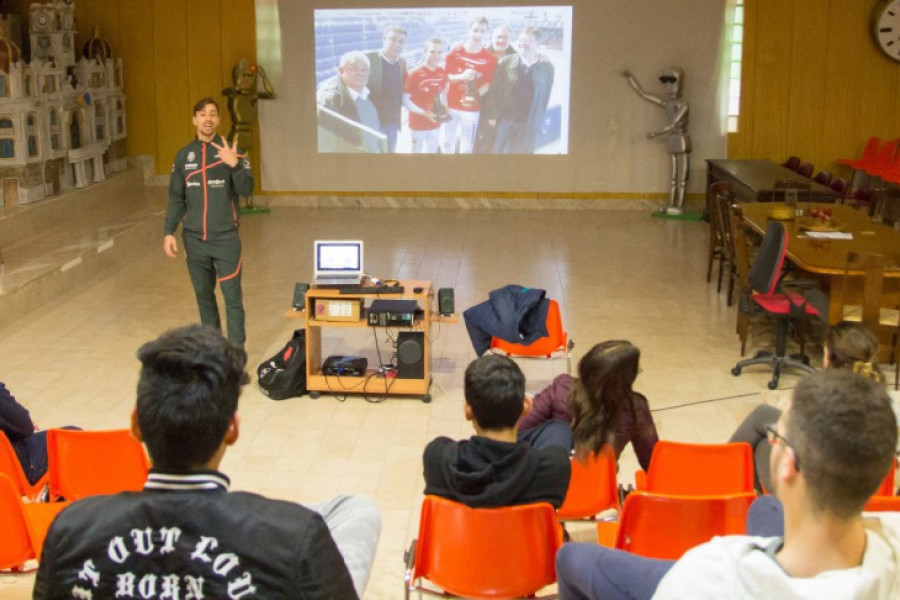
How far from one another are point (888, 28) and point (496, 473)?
447 inches

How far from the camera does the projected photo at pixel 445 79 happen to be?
13.1m

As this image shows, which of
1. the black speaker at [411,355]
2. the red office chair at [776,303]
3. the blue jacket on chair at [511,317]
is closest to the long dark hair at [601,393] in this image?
the blue jacket on chair at [511,317]

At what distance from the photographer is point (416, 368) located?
20.6ft

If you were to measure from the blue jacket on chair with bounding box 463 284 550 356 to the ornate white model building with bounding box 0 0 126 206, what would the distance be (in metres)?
5.99

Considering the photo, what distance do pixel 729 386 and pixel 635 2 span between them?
7.69 metres

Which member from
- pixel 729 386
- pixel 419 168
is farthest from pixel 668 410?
pixel 419 168

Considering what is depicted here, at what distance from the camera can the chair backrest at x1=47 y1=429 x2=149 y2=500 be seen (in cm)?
380

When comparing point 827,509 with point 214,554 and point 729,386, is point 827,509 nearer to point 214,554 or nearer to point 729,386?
point 214,554

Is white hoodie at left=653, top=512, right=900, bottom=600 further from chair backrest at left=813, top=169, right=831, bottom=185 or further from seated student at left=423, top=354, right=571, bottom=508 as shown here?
chair backrest at left=813, top=169, right=831, bottom=185

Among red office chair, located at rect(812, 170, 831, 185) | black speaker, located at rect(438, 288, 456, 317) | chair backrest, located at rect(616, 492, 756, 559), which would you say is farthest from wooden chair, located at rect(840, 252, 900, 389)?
red office chair, located at rect(812, 170, 831, 185)

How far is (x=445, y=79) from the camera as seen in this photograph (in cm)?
1327

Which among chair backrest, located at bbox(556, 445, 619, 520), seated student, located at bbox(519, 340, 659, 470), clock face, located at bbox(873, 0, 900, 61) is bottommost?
chair backrest, located at bbox(556, 445, 619, 520)

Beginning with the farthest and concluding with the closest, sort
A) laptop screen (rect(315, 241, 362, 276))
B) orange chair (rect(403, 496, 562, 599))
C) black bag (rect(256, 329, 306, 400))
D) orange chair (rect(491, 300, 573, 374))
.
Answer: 1. laptop screen (rect(315, 241, 362, 276))
2. black bag (rect(256, 329, 306, 400))
3. orange chair (rect(491, 300, 573, 374))
4. orange chair (rect(403, 496, 562, 599))

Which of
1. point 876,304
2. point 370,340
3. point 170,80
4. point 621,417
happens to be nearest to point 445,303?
point 370,340
